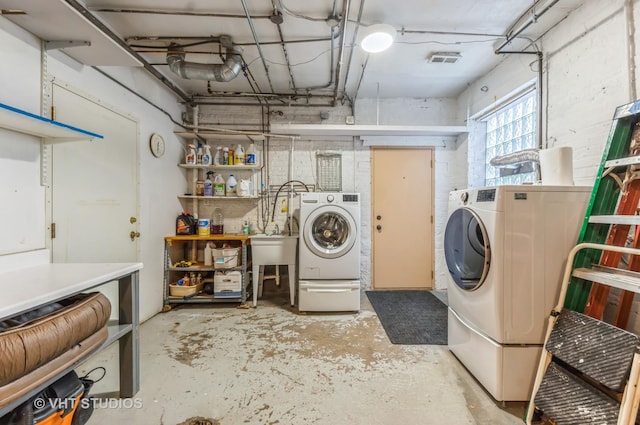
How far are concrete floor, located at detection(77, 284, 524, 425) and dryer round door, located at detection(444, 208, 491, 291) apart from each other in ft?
2.21

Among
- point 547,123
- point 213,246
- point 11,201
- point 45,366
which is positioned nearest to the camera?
point 45,366

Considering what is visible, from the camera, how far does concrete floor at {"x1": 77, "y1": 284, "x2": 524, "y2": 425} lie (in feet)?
4.94

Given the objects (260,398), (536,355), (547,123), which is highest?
(547,123)

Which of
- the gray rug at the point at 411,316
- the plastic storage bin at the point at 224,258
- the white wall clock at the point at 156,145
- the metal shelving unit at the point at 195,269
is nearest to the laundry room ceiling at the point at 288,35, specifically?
the white wall clock at the point at 156,145

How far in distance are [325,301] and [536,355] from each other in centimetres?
179

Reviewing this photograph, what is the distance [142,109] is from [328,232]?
89.0 inches

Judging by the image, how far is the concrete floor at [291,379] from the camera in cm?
151

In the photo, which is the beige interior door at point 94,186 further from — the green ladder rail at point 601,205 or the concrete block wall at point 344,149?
the green ladder rail at point 601,205

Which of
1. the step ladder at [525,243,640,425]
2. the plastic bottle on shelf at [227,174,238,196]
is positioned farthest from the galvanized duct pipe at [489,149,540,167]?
the plastic bottle on shelf at [227,174,238,196]

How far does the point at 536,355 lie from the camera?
61.3 inches

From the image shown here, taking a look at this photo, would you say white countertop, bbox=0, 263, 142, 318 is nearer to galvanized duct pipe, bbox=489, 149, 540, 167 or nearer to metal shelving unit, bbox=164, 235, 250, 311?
metal shelving unit, bbox=164, 235, 250, 311

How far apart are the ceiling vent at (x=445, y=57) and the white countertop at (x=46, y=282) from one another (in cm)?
305

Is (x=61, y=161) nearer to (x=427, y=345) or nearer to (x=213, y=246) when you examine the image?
(x=213, y=246)

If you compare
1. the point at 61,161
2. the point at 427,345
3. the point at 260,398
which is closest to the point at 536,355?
the point at 427,345
